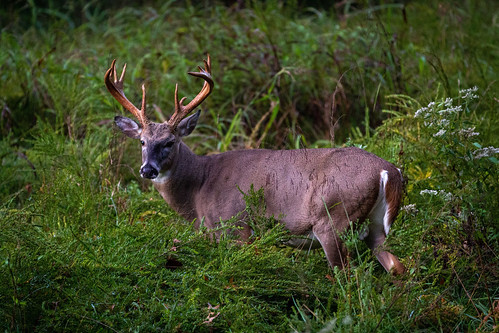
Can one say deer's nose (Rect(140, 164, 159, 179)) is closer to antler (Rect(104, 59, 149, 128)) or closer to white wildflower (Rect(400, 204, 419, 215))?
antler (Rect(104, 59, 149, 128))

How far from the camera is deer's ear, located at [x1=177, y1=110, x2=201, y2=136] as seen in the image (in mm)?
4328

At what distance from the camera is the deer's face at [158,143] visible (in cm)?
402

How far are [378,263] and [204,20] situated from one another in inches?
169

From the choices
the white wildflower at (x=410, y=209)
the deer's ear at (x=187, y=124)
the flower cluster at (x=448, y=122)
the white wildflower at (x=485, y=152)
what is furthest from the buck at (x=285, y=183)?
the white wildflower at (x=485, y=152)

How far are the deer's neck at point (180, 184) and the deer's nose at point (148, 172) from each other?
228 mm

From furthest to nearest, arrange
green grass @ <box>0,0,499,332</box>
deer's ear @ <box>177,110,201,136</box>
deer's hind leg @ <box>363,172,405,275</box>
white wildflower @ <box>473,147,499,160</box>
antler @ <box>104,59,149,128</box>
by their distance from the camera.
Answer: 1. deer's ear @ <box>177,110,201,136</box>
2. antler @ <box>104,59,149,128</box>
3. deer's hind leg @ <box>363,172,405,275</box>
4. white wildflower @ <box>473,147,499,160</box>
5. green grass @ <box>0,0,499,332</box>

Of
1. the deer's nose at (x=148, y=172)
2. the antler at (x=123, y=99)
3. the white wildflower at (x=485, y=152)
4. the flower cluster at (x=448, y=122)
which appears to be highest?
the flower cluster at (x=448, y=122)

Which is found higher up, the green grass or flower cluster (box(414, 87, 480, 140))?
flower cluster (box(414, 87, 480, 140))

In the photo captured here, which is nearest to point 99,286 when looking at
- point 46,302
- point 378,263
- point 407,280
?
point 46,302

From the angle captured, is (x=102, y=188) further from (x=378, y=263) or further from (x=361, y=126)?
(x=361, y=126)


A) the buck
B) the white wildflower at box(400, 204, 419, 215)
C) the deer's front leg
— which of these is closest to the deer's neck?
the buck

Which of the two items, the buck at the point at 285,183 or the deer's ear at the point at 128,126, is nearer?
the buck at the point at 285,183

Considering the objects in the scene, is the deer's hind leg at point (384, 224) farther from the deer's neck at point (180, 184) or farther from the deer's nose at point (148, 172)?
the deer's nose at point (148, 172)

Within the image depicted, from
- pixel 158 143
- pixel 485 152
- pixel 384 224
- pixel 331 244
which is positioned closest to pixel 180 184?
pixel 158 143
